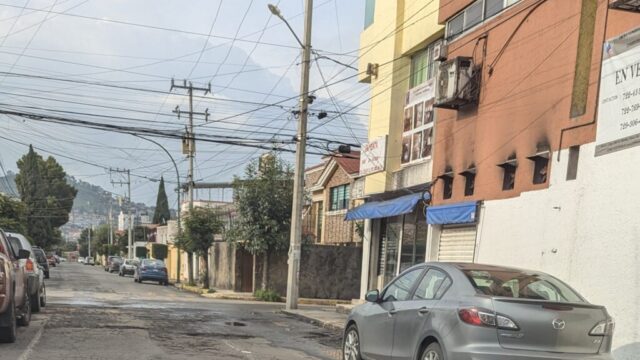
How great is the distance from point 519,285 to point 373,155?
12.9 meters

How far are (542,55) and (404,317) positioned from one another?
261 inches

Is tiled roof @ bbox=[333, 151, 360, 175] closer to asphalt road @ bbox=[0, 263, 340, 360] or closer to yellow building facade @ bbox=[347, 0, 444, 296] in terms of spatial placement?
yellow building facade @ bbox=[347, 0, 444, 296]

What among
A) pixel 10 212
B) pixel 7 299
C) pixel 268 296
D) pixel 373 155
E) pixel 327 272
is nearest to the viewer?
pixel 7 299

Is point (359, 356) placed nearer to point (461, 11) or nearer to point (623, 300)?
point (623, 300)

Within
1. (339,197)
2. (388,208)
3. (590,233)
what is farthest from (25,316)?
(339,197)

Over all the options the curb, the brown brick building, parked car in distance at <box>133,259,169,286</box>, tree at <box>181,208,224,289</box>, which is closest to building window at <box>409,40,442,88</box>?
the curb

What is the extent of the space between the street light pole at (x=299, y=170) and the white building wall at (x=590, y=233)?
9.03m

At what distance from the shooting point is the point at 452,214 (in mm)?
14195

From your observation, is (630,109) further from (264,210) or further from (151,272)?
(151,272)

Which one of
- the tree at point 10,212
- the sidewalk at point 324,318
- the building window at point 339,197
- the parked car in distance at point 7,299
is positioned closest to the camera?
the parked car in distance at point 7,299

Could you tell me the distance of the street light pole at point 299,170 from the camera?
67.4 ft

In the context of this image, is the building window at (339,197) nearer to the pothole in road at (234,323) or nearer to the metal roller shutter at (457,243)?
the metal roller shutter at (457,243)

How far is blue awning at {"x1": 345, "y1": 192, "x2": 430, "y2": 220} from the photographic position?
635 inches

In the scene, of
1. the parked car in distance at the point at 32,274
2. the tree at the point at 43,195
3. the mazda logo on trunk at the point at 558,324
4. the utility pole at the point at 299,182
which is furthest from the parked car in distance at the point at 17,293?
the tree at the point at 43,195
